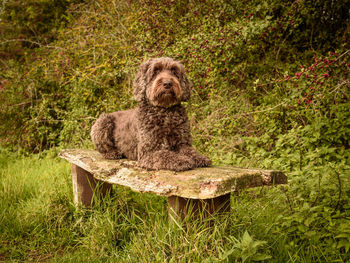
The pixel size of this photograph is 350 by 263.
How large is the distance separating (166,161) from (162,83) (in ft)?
2.65

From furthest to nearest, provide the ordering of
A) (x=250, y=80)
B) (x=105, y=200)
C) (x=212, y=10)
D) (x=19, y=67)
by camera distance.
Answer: (x=19, y=67)
(x=250, y=80)
(x=212, y=10)
(x=105, y=200)

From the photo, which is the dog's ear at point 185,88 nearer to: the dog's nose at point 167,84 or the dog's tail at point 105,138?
the dog's nose at point 167,84

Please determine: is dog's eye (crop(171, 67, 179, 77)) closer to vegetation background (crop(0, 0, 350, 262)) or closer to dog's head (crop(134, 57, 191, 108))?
dog's head (crop(134, 57, 191, 108))

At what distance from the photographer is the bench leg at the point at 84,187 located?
4.08 m

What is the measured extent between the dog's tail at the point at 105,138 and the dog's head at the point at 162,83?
809 mm

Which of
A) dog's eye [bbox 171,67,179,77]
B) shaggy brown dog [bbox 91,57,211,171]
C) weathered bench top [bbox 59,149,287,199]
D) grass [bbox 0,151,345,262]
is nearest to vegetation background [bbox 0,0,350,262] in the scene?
grass [bbox 0,151,345,262]

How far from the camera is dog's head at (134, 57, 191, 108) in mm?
3215

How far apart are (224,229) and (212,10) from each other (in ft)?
16.1

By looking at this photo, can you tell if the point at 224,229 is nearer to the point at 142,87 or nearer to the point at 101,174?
the point at 101,174

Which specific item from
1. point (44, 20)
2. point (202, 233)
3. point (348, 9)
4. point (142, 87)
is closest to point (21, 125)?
point (44, 20)

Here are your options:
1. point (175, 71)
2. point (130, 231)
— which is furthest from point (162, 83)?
point (130, 231)

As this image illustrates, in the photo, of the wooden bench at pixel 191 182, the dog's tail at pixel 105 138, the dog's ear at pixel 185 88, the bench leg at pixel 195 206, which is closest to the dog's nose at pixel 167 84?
the dog's ear at pixel 185 88

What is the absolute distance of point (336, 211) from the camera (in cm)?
284

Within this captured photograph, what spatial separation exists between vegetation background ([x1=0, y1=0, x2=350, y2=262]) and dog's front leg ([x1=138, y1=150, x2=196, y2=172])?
51cm
